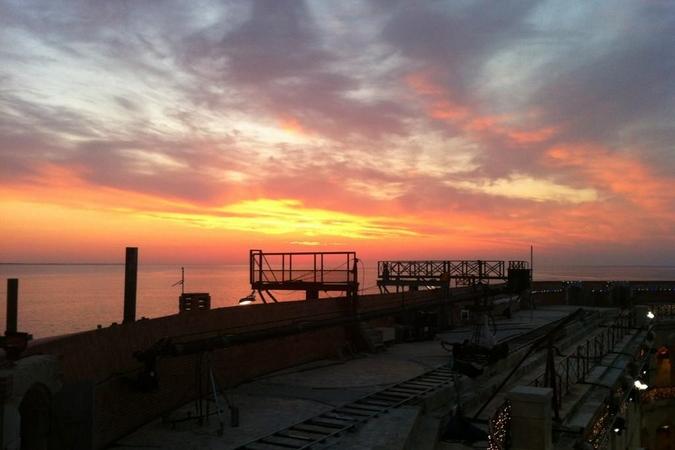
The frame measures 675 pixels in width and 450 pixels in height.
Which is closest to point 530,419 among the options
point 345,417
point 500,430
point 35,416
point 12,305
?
point 500,430

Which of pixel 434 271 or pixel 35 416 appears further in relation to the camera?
pixel 434 271

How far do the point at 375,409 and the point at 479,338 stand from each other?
6161 millimetres

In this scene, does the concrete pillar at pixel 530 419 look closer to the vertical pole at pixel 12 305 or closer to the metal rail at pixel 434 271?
the vertical pole at pixel 12 305

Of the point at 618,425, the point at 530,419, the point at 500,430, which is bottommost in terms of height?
the point at 618,425

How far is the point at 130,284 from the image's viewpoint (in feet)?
50.1

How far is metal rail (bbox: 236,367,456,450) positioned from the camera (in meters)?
12.6

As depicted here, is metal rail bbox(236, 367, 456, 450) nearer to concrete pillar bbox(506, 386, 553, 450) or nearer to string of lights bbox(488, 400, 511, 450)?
string of lights bbox(488, 400, 511, 450)

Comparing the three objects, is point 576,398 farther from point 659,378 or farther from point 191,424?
point 659,378

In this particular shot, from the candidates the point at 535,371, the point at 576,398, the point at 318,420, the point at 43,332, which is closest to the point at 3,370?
the point at 318,420

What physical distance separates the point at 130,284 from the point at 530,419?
9914 millimetres

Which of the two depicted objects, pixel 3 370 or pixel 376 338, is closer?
pixel 3 370

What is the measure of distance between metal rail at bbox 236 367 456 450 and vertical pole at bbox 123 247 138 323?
474 centimetres

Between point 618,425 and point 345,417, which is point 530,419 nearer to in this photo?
point 345,417

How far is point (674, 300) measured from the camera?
58.6m
